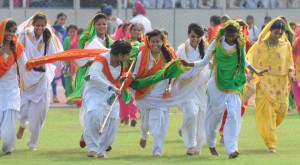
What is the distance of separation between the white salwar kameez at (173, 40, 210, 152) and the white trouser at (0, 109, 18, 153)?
235 cm

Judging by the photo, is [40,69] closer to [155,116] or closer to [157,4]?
[155,116]

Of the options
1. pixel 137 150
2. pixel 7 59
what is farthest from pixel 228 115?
pixel 7 59

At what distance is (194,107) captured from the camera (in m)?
16.3

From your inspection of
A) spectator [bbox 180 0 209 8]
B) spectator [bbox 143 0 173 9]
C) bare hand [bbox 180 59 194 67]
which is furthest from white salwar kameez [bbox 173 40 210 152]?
spectator [bbox 180 0 209 8]

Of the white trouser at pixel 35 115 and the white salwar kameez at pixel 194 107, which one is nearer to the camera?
the white salwar kameez at pixel 194 107

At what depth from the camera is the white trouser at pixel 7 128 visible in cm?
1561

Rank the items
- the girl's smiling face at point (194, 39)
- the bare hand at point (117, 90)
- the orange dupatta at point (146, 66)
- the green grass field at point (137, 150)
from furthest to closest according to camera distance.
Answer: the girl's smiling face at point (194, 39) < the orange dupatta at point (146, 66) < the green grass field at point (137, 150) < the bare hand at point (117, 90)

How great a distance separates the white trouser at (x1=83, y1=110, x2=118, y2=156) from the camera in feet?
50.3

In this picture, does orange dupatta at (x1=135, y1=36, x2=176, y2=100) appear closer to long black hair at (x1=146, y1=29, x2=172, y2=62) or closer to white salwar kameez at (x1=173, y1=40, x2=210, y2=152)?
long black hair at (x1=146, y1=29, x2=172, y2=62)

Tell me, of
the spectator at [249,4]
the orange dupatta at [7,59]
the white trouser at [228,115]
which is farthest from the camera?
the spectator at [249,4]

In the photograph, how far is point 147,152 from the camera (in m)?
16.3

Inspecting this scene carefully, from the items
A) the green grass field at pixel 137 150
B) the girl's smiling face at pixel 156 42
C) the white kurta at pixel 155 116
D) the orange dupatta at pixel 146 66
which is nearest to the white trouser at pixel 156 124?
the white kurta at pixel 155 116

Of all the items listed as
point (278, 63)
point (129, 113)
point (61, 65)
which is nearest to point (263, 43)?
point (278, 63)

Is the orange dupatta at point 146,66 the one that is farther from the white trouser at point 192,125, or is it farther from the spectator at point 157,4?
the spectator at point 157,4
